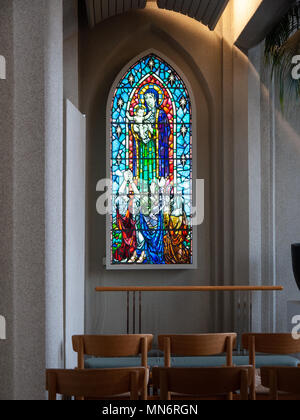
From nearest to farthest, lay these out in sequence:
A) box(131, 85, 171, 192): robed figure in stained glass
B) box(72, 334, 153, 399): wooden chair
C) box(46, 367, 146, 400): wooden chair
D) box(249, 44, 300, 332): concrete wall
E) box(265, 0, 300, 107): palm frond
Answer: box(46, 367, 146, 400): wooden chair, box(72, 334, 153, 399): wooden chair, box(265, 0, 300, 107): palm frond, box(249, 44, 300, 332): concrete wall, box(131, 85, 171, 192): robed figure in stained glass

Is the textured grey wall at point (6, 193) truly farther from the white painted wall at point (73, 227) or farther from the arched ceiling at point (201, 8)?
the arched ceiling at point (201, 8)

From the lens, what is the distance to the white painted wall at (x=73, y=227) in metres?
5.31

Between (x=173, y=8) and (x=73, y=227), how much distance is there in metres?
3.68

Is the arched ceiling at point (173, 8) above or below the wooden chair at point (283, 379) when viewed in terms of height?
above

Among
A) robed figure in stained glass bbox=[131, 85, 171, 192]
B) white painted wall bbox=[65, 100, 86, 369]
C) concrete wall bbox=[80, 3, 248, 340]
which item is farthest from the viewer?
robed figure in stained glass bbox=[131, 85, 171, 192]

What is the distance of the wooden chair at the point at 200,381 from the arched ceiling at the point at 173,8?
537cm

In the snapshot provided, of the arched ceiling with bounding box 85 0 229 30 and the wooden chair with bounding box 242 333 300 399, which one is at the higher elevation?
the arched ceiling with bounding box 85 0 229 30

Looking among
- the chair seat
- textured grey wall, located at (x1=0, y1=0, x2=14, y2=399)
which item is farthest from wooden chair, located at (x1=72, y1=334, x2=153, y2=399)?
the chair seat

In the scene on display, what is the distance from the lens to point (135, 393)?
2.87 m

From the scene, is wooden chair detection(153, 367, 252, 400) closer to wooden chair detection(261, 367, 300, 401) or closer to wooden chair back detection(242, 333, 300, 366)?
wooden chair detection(261, 367, 300, 401)

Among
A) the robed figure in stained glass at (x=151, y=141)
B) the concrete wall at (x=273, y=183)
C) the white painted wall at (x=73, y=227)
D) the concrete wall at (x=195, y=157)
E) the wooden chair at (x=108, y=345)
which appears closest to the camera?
the wooden chair at (x=108, y=345)

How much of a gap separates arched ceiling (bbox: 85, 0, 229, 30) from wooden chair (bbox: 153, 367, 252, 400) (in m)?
5.37

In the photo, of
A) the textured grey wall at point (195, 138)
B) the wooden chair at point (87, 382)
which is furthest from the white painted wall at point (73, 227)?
the wooden chair at point (87, 382)

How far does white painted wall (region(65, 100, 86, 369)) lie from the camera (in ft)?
17.4
